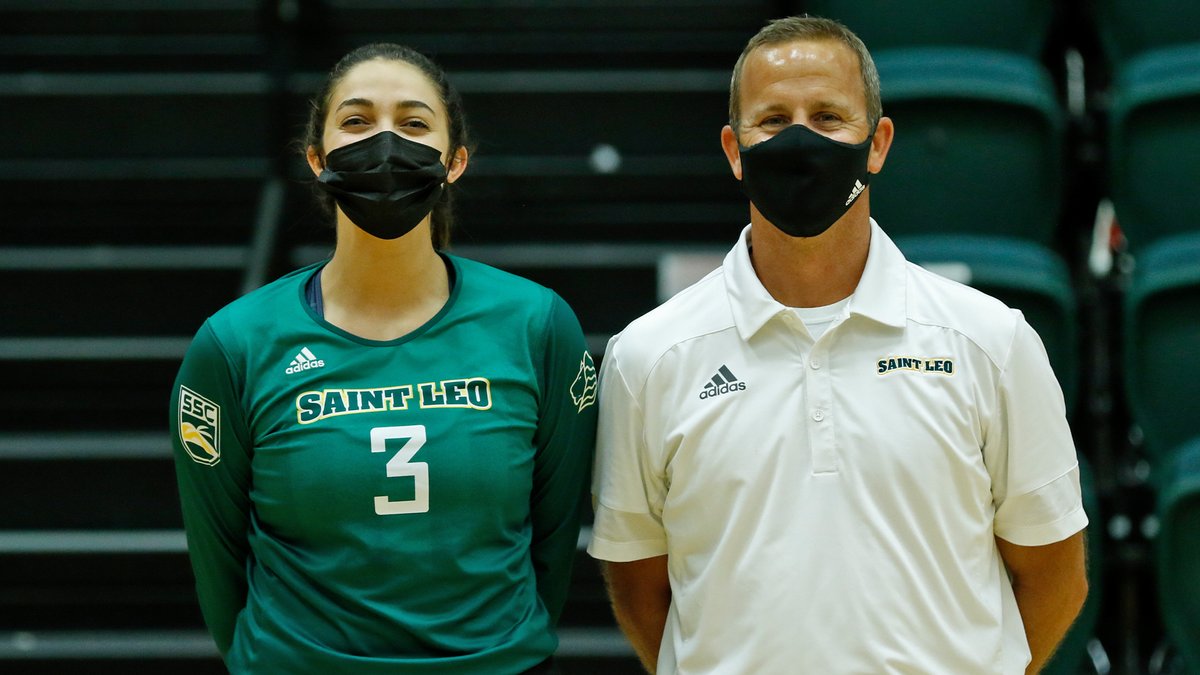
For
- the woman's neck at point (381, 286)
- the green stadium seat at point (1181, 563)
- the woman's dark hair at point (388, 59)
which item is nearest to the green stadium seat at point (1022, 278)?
the green stadium seat at point (1181, 563)

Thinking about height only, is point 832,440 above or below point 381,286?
below

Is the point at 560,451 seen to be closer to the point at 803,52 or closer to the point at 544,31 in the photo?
the point at 803,52

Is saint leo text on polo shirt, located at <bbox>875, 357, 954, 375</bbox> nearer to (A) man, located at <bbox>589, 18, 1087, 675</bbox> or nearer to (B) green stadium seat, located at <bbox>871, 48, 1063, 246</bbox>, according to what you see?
(A) man, located at <bbox>589, 18, 1087, 675</bbox>

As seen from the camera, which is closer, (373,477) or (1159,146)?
(373,477)

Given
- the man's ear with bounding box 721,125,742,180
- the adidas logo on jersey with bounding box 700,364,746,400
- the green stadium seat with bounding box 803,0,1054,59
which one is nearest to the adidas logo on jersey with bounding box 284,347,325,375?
the adidas logo on jersey with bounding box 700,364,746,400

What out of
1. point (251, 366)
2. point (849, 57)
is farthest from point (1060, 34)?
point (251, 366)

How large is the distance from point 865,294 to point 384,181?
2.37 ft

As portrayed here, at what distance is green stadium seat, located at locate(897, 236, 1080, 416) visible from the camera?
3.37 m

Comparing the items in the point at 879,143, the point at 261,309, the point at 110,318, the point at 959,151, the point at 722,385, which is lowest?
the point at 110,318

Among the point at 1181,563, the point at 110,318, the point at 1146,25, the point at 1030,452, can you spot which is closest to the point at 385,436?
the point at 1030,452

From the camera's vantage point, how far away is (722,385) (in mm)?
2154

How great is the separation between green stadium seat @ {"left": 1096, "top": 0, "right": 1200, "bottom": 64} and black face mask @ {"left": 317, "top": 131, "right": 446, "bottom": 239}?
2444mm

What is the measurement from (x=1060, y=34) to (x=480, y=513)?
294cm

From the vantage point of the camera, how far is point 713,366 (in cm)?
217
